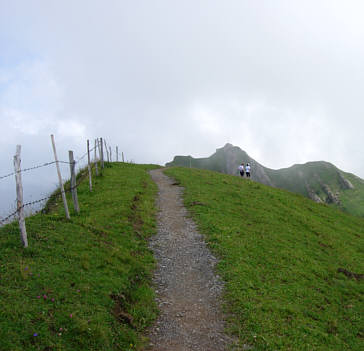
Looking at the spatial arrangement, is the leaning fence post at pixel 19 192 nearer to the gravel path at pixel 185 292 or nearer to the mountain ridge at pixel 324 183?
the gravel path at pixel 185 292

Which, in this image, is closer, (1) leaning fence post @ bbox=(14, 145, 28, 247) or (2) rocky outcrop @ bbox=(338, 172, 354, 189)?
(1) leaning fence post @ bbox=(14, 145, 28, 247)

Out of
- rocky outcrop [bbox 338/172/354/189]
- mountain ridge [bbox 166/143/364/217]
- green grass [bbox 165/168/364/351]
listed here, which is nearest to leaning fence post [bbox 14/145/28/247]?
green grass [bbox 165/168/364/351]

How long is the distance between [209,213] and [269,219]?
5.88 metres

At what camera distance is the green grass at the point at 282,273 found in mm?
10656

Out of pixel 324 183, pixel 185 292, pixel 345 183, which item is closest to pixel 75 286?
pixel 185 292

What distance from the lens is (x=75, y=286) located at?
10453 millimetres

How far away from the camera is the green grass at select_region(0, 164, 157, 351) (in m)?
8.16

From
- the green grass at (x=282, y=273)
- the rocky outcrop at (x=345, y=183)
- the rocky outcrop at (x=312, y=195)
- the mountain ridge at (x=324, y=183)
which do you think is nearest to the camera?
the green grass at (x=282, y=273)

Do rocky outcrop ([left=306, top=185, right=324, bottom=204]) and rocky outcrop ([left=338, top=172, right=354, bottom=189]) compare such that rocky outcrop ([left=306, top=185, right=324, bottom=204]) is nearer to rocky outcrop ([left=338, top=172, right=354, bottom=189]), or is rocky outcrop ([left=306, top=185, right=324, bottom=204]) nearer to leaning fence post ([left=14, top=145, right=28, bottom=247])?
rocky outcrop ([left=338, top=172, right=354, bottom=189])

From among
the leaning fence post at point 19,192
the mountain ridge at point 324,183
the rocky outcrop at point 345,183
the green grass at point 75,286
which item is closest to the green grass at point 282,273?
the green grass at point 75,286

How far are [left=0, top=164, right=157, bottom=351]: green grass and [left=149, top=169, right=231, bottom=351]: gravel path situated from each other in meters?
0.61

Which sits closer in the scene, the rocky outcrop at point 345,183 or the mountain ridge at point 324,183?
the mountain ridge at point 324,183

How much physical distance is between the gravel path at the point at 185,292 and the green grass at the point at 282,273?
27.4 inches

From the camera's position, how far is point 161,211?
2367 cm
